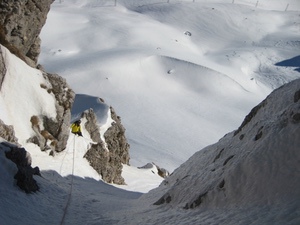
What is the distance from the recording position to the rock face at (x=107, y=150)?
26906mm

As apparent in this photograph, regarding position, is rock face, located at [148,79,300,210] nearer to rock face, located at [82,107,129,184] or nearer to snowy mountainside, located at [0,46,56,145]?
snowy mountainside, located at [0,46,56,145]

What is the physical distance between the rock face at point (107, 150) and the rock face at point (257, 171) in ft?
47.8

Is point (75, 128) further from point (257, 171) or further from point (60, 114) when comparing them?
point (257, 171)

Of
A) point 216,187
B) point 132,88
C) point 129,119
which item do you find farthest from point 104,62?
point 216,187

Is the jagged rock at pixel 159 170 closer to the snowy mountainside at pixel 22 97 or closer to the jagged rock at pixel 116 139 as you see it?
the jagged rock at pixel 116 139

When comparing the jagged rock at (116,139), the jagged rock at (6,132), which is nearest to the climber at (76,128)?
the jagged rock at (116,139)

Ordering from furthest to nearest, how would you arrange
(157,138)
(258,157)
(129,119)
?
(129,119), (157,138), (258,157)

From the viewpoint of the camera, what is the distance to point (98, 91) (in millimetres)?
→ 56031

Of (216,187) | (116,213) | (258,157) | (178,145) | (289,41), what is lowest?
(116,213)

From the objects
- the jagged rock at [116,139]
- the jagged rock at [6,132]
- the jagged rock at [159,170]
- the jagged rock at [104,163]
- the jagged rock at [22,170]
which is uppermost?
the jagged rock at [116,139]

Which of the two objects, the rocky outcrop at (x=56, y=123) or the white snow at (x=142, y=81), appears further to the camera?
the rocky outcrop at (x=56, y=123)

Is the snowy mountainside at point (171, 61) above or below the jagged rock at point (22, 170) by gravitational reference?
above

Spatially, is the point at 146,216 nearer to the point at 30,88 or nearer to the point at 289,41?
the point at 30,88

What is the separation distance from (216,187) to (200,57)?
223 ft
